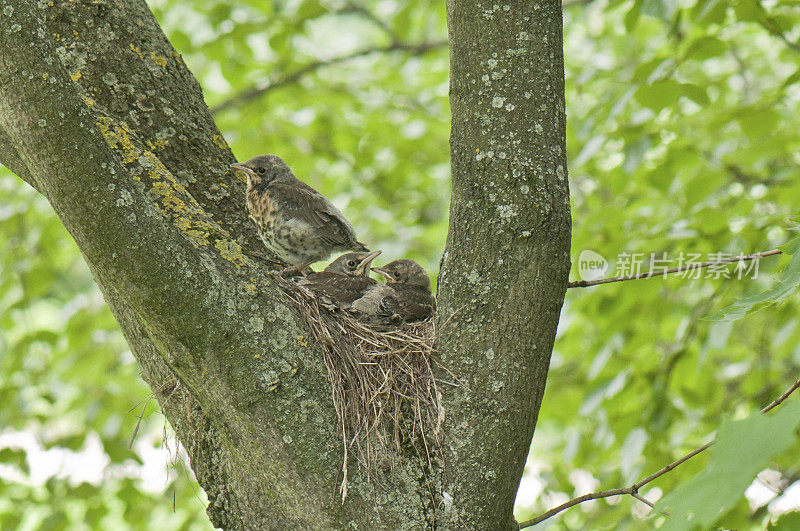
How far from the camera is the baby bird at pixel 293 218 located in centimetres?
377

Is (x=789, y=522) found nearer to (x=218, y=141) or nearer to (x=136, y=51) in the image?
(x=218, y=141)

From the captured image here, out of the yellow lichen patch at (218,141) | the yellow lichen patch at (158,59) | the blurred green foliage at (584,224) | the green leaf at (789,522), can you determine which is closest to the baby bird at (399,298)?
the blurred green foliage at (584,224)

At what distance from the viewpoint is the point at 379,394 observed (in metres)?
2.22

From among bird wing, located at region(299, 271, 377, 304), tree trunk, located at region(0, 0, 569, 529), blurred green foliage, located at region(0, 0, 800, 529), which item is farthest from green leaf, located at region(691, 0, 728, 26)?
bird wing, located at region(299, 271, 377, 304)

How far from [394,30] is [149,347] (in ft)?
13.9

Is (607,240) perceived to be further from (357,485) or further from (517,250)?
(357,485)

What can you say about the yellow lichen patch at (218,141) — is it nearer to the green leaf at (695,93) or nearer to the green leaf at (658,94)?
the green leaf at (658,94)

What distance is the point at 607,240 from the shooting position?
3977mm

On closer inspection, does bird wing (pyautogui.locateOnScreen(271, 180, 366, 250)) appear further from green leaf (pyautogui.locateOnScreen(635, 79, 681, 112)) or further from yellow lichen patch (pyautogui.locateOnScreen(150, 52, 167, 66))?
green leaf (pyautogui.locateOnScreen(635, 79, 681, 112))

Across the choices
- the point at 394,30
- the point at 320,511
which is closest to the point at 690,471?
the point at 320,511

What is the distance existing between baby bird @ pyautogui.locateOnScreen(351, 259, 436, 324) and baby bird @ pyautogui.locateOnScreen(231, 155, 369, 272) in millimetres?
290

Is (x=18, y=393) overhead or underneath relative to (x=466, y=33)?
overhead

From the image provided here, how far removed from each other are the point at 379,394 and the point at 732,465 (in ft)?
4.68

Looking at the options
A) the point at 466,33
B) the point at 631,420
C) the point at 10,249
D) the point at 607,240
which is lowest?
the point at 631,420
